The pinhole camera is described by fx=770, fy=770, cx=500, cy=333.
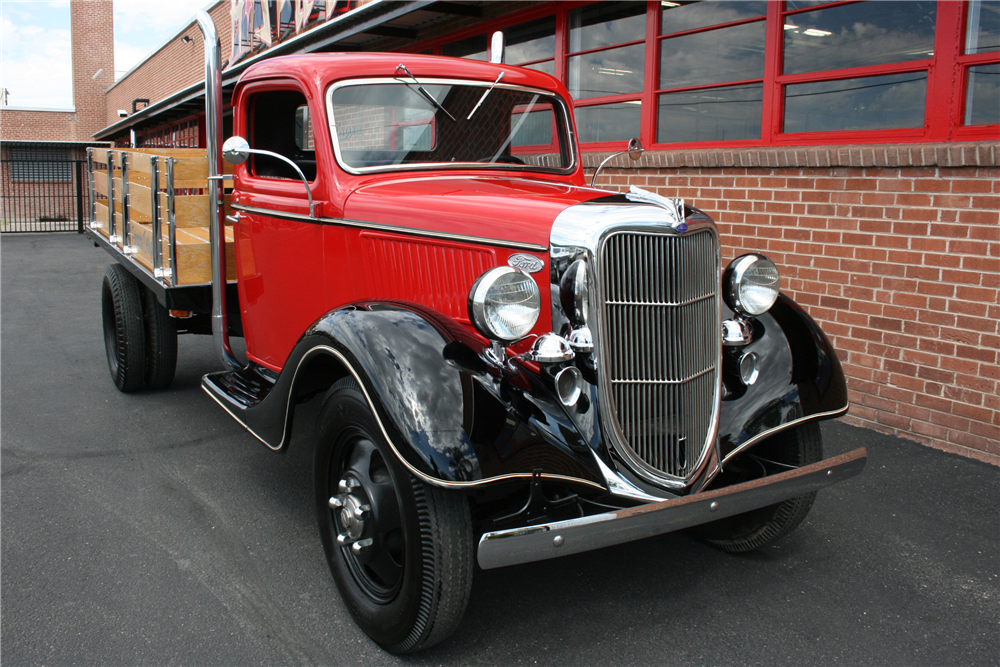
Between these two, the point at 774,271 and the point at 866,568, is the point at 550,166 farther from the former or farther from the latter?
the point at 866,568

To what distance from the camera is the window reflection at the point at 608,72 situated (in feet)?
19.7

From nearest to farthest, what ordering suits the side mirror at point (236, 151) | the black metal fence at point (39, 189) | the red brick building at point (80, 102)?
1. the side mirror at point (236, 151)
2. the black metal fence at point (39, 189)
3. the red brick building at point (80, 102)

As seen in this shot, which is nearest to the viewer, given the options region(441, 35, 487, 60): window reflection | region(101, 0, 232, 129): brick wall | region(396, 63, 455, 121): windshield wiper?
region(396, 63, 455, 121): windshield wiper

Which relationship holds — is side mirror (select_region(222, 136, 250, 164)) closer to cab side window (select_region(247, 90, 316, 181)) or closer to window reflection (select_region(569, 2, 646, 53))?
cab side window (select_region(247, 90, 316, 181))

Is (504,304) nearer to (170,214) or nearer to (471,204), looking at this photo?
(471,204)

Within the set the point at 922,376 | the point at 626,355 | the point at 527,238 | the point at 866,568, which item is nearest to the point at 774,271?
the point at 626,355

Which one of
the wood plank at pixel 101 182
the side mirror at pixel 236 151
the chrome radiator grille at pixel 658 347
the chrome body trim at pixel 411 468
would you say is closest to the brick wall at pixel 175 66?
the wood plank at pixel 101 182

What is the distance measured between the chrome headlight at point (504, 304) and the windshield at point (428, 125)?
1.23m

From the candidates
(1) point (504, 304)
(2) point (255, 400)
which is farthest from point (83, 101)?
(1) point (504, 304)

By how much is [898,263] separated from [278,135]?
3354 mm

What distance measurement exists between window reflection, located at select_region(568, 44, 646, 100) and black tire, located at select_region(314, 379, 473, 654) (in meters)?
4.46

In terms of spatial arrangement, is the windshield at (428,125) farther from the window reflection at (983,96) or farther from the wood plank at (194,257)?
the window reflection at (983,96)

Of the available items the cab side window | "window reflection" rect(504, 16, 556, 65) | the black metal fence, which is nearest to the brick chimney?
the black metal fence

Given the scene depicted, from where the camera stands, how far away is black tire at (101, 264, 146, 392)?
4730 mm
